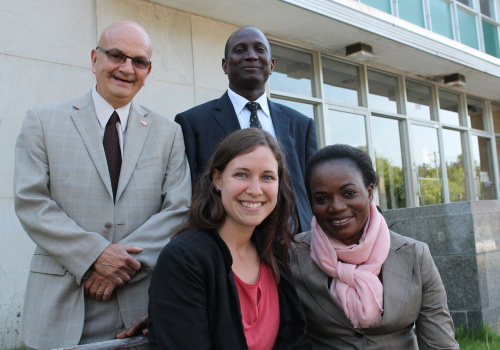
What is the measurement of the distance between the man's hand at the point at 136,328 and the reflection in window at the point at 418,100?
400 inches

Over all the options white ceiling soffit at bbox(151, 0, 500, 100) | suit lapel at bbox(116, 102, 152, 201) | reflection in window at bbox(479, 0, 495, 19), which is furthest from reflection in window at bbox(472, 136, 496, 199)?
suit lapel at bbox(116, 102, 152, 201)

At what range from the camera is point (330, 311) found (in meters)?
2.48

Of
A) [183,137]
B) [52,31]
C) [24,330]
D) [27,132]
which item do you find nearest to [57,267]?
[24,330]

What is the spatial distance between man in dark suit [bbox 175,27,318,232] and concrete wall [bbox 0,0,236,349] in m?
3.26

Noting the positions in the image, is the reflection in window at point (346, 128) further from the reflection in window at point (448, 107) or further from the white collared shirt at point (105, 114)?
the white collared shirt at point (105, 114)

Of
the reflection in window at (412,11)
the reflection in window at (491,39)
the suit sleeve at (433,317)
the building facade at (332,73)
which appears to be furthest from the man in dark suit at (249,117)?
the reflection in window at (491,39)

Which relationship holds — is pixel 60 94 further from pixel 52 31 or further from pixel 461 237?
pixel 461 237

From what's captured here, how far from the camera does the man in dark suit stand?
2.96 metres

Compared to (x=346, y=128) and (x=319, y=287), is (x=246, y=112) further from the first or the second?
(x=346, y=128)

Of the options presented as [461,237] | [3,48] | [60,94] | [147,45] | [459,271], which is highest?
[3,48]

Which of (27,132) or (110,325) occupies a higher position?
Answer: (27,132)

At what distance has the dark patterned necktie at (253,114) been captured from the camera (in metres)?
3.08

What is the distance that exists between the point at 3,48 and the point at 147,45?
12.3 ft

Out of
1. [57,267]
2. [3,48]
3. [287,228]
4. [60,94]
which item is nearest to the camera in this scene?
[57,267]
